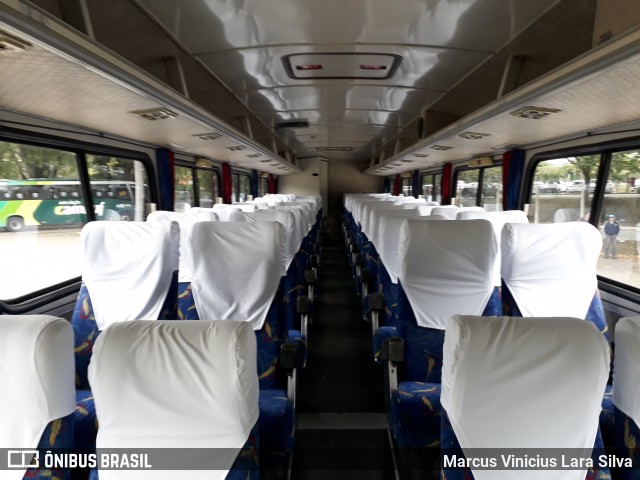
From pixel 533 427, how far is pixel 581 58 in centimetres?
181

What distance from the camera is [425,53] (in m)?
3.58

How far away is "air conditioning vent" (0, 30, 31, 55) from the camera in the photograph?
1.62m

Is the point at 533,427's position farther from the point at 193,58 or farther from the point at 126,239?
the point at 193,58

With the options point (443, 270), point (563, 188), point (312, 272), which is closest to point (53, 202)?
point (312, 272)

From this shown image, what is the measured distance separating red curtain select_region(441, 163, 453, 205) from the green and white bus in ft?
22.5

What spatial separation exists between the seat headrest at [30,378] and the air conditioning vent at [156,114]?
7.69 feet

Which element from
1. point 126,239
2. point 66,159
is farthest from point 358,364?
point 66,159

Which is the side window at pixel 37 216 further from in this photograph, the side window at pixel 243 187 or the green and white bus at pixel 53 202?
the side window at pixel 243 187

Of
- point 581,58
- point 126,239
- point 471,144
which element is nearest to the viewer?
point 581,58

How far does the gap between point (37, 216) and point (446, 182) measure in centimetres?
817

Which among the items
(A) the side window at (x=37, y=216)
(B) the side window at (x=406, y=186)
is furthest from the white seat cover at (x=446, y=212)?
(B) the side window at (x=406, y=186)

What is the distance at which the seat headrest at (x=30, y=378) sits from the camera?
1189 millimetres

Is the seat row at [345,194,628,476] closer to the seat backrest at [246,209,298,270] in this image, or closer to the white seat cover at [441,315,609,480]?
the white seat cover at [441,315,609,480]

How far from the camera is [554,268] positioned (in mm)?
2783
